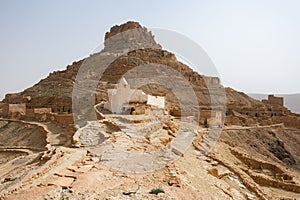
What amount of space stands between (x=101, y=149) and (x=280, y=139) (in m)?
29.5

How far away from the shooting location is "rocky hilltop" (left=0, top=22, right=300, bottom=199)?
615 cm

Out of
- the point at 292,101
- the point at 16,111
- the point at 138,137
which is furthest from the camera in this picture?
the point at 292,101

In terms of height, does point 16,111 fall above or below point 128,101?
below

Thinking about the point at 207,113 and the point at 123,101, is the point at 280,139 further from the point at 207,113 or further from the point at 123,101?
the point at 123,101

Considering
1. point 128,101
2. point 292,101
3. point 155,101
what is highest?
point 292,101

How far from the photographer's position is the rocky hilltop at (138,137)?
20.2ft

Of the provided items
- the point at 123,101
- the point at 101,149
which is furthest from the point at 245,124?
the point at 101,149

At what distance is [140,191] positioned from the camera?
5.62 meters

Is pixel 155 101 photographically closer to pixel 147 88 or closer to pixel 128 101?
pixel 128 101

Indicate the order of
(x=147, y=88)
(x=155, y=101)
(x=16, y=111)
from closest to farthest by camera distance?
(x=155, y=101) → (x=16, y=111) → (x=147, y=88)

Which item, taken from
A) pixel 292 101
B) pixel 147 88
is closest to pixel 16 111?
pixel 147 88

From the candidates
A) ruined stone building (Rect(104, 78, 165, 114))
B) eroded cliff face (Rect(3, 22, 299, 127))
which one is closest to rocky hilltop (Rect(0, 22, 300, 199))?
eroded cliff face (Rect(3, 22, 299, 127))

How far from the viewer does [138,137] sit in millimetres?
11195

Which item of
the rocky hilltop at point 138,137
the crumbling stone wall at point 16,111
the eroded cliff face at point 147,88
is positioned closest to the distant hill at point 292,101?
the rocky hilltop at point 138,137
